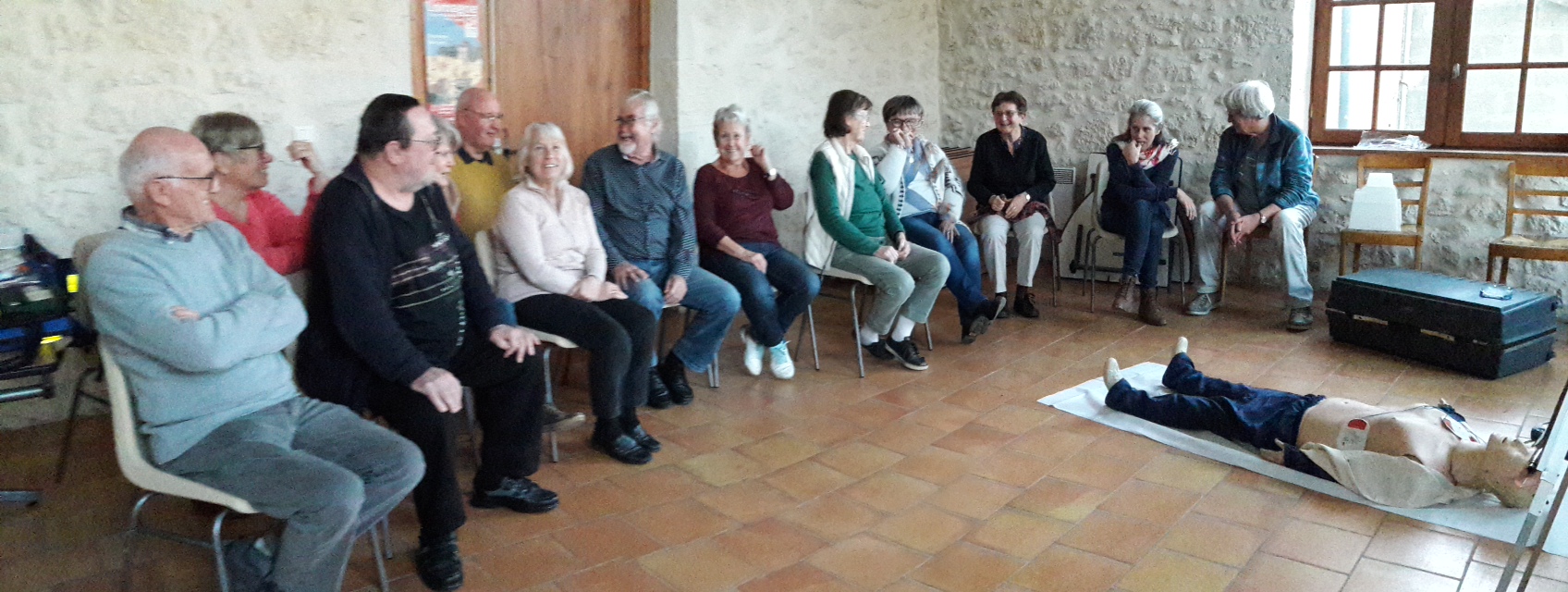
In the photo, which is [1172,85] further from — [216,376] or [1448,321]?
[216,376]

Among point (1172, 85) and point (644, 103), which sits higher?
point (1172, 85)

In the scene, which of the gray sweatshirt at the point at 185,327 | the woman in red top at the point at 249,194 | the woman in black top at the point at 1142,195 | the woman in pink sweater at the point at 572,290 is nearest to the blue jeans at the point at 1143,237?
the woman in black top at the point at 1142,195

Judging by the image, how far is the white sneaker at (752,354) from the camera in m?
4.39

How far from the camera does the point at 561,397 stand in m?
4.17

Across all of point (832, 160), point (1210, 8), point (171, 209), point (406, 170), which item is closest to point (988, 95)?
point (1210, 8)

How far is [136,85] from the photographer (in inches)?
139

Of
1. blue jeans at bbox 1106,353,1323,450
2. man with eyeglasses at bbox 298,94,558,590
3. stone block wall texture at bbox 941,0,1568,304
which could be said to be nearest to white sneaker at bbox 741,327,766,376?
blue jeans at bbox 1106,353,1323,450

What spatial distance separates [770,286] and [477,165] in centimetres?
121

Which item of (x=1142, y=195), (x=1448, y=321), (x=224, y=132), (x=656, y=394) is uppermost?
(x=224, y=132)

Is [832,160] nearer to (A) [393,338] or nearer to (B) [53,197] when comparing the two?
(A) [393,338]

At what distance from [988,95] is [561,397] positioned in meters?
3.81

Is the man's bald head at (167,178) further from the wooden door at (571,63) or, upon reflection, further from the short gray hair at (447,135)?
the wooden door at (571,63)

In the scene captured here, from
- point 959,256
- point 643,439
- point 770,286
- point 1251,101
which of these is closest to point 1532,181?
point 1251,101

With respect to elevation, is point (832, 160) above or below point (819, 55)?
below
